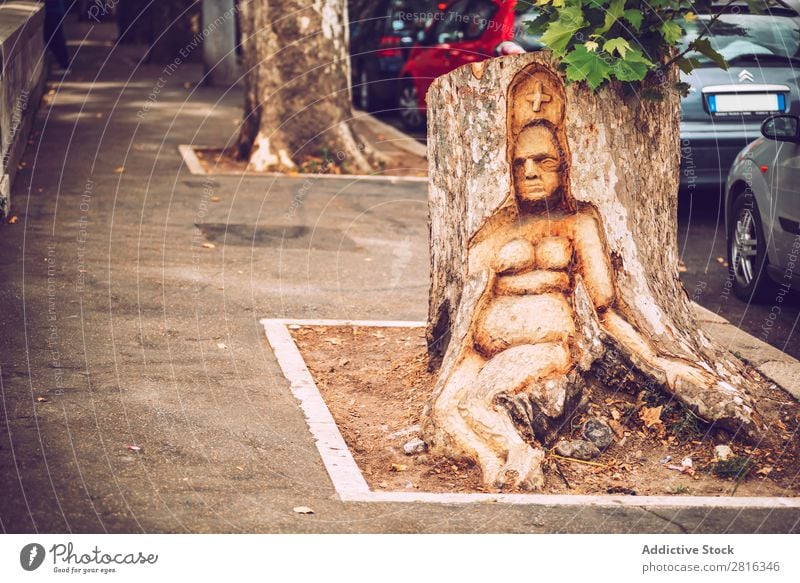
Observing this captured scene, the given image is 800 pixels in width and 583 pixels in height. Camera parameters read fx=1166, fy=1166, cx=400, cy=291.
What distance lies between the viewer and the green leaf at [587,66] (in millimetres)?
5258

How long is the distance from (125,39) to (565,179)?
27366 millimetres

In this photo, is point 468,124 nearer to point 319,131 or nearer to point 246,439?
point 246,439

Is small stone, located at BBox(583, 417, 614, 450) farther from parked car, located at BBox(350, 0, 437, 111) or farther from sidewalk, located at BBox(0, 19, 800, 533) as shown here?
parked car, located at BBox(350, 0, 437, 111)

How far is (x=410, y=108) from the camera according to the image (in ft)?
55.9

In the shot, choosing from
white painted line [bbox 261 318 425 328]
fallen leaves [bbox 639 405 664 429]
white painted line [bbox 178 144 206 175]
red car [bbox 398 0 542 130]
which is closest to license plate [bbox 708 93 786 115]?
red car [bbox 398 0 542 130]

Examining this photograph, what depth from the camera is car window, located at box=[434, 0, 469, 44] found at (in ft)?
52.3

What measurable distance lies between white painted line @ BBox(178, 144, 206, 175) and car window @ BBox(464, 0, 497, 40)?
403 cm

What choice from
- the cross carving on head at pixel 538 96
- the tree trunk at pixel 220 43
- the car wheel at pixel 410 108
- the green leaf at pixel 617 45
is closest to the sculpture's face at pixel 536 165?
the cross carving on head at pixel 538 96

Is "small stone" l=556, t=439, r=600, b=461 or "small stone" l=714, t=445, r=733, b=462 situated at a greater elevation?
"small stone" l=556, t=439, r=600, b=461

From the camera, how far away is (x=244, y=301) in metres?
7.82

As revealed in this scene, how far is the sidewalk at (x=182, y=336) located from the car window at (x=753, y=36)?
3166 mm

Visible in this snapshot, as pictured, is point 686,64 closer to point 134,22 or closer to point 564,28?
point 564,28

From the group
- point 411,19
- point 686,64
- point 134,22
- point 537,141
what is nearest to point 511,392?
point 537,141

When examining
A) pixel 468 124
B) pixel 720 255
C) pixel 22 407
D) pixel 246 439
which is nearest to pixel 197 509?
pixel 246 439
